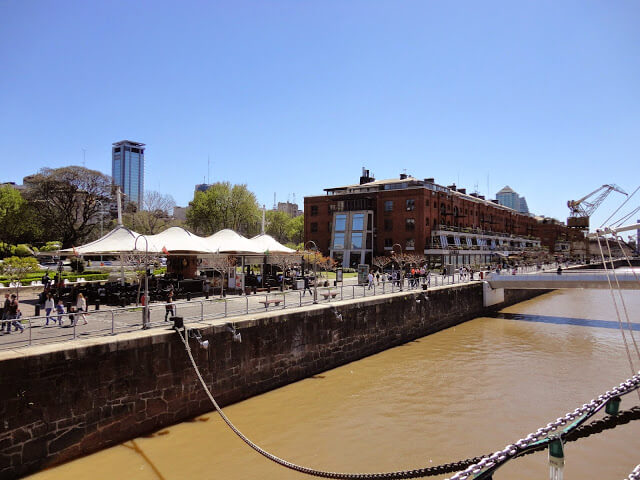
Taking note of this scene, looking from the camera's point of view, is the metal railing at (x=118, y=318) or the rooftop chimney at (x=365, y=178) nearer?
the metal railing at (x=118, y=318)

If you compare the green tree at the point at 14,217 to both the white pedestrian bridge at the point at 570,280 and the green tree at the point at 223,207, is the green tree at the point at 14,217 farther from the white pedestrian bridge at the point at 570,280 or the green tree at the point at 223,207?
the white pedestrian bridge at the point at 570,280

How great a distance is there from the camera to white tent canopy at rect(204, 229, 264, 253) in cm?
2306

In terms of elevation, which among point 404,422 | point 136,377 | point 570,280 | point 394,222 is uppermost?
point 394,222

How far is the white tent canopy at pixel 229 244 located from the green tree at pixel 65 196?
35756mm

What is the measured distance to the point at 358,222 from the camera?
2344 inches

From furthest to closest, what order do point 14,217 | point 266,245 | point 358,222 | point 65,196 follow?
point 358,222 < point 65,196 < point 14,217 < point 266,245

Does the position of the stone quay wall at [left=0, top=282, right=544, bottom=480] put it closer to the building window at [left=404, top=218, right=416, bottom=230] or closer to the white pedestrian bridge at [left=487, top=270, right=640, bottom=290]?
the white pedestrian bridge at [left=487, top=270, right=640, bottom=290]

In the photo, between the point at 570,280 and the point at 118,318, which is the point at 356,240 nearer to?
the point at 570,280

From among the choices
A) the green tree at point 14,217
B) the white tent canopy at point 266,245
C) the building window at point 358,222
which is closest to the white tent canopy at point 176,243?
the white tent canopy at point 266,245

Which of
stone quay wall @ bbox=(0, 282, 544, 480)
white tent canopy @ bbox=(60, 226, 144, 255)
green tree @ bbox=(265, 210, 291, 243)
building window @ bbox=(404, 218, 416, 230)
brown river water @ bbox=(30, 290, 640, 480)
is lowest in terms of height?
brown river water @ bbox=(30, 290, 640, 480)

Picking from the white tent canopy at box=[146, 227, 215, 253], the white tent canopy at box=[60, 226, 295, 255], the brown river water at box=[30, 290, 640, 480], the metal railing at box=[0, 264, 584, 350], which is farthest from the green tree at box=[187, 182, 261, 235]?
the brown river water at box=[30, 290, 640, 480]

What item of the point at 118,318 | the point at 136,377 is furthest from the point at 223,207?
the point at 136,377

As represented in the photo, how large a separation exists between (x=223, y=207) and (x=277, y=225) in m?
25.6

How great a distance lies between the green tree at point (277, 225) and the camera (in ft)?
294
